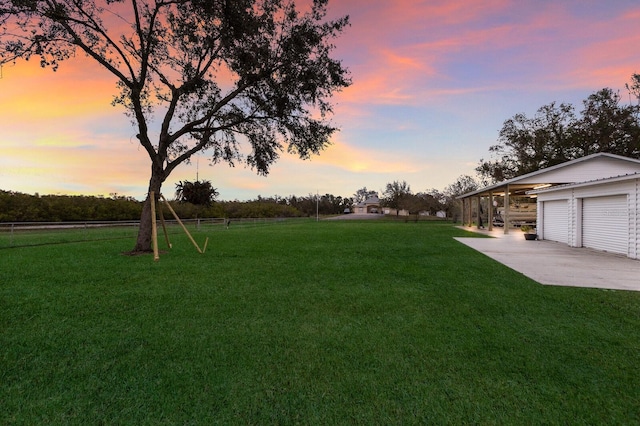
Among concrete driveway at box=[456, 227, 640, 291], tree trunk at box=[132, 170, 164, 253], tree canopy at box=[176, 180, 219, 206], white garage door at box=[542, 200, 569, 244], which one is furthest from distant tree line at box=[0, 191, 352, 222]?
white garage door at box=[542, 200, 569, 244]

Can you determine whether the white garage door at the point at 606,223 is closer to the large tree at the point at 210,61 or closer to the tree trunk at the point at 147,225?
the large tree at the point at 210,61

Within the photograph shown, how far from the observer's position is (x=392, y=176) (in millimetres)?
67688

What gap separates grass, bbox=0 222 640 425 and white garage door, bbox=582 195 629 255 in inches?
289

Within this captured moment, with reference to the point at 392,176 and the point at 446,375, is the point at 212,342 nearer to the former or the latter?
the point at 446,375

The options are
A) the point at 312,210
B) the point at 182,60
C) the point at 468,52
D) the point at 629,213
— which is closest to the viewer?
the point at 629,213

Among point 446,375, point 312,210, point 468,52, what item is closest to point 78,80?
point 446,375

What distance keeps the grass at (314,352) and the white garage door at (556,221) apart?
36.5 ft

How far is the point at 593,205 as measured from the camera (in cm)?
1289

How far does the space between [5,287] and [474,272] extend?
400 inches

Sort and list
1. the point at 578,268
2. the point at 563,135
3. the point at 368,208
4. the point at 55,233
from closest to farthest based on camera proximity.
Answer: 1. the point at 578,268
2. the point at 55,233
3. the point at 563,135
4. the point at 368,208

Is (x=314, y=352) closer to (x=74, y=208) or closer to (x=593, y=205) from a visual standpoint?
(x=593, y=205)

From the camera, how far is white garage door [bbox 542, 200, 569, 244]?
48.9 feet

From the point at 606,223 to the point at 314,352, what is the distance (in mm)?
14285

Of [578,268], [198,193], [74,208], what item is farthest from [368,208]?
[578,268]
